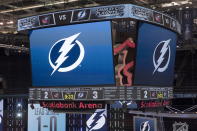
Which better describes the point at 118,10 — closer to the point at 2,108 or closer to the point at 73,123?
the point at 73,123

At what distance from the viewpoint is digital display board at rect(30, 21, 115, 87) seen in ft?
18.2

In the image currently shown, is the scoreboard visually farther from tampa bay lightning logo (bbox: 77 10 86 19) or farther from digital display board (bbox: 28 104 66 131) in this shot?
digital display board (bbox: 28 104 66 131)

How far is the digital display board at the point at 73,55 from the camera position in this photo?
218 inches

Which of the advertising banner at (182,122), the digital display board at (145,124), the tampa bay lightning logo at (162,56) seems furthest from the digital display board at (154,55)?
the advertising banner at (182,122)

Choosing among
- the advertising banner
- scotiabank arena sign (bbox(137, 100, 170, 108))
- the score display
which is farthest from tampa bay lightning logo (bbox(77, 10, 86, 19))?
the advertising banner

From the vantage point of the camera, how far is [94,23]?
5.51m

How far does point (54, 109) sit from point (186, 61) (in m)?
12.2

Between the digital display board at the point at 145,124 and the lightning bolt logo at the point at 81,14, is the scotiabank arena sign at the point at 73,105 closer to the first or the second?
the lightning bolt logo at the point at 81,14

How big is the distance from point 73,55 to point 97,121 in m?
10.0

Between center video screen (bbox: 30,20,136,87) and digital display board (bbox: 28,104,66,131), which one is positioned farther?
digital display board (bbox: 28,104,66,131)

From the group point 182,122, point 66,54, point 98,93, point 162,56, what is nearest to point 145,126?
point 162,56

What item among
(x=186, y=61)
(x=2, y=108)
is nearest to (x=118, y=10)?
(x=186, y=61)

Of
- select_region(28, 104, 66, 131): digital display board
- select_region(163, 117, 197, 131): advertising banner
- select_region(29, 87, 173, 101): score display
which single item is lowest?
select_region(28, 104, 66, 131): digital display board

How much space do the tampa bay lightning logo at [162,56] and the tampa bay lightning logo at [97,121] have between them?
8.66m
